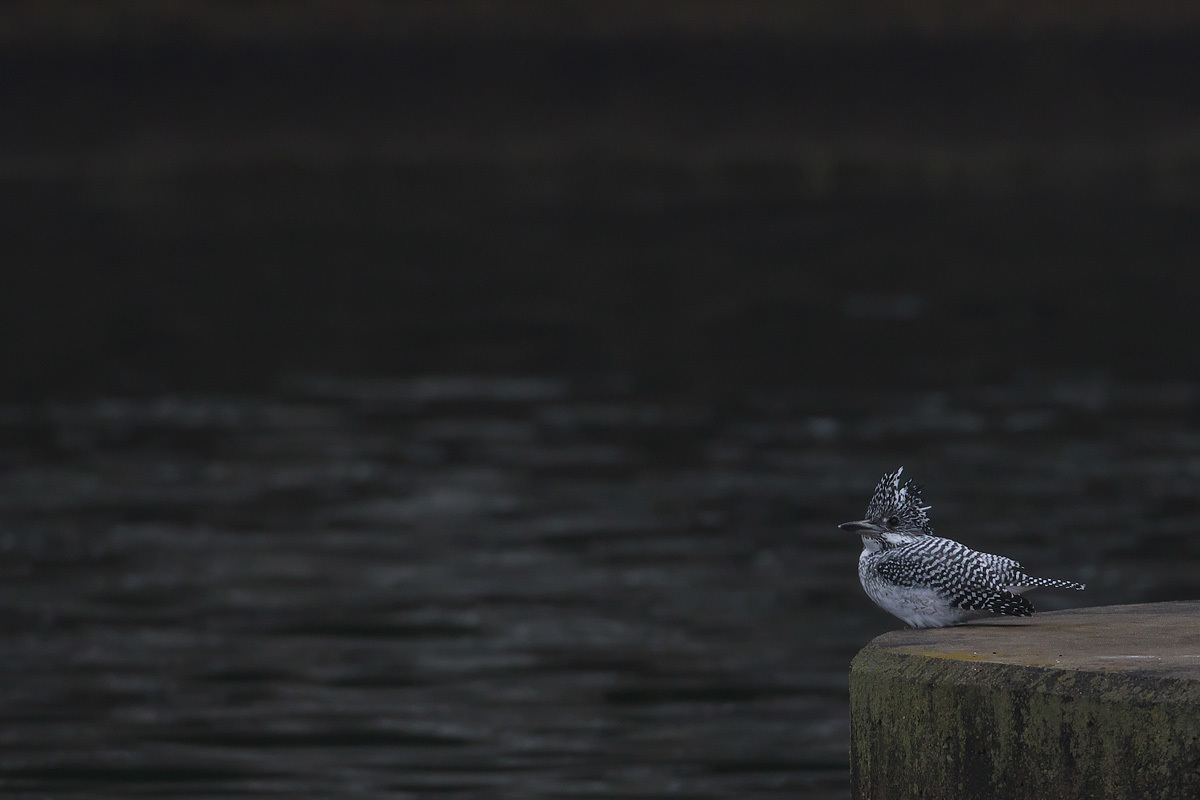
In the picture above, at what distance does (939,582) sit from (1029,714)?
922 millimetres

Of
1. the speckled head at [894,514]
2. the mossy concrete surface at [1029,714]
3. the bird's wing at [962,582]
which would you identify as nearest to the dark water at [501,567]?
the speckled head at [894,514]

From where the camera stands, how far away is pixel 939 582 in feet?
22.6

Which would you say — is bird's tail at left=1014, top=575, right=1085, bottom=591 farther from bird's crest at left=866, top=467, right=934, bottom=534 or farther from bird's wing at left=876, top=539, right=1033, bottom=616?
bird's crest at left=866, top=467, right=934, bottom=534

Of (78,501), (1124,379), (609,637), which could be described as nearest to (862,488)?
(609,637)

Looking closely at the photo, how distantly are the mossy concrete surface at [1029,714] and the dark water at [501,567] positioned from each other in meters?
4.09

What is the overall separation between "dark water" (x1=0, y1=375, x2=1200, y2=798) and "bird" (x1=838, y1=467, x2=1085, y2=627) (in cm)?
359

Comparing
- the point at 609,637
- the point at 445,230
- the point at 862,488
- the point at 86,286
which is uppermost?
the point at 445,230

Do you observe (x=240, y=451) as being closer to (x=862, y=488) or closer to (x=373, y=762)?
(x=862, y=488)

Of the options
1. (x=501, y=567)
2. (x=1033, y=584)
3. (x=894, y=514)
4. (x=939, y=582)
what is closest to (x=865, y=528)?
(x=894, y=514)

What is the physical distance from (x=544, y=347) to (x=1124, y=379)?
8320 mm

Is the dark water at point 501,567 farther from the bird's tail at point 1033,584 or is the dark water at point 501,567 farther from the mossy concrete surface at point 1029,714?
the mossy concrete surface at point 1029,714

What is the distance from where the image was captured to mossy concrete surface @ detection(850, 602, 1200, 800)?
5812 millimetres

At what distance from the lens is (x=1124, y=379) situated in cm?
2630

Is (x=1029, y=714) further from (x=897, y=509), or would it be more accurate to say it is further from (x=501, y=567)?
(x=501, y=567)
